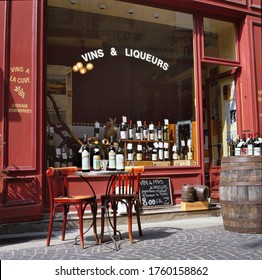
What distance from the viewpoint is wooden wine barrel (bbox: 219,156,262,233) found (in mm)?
5172

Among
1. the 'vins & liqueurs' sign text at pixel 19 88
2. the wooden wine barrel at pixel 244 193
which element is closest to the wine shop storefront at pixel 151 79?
the 'vins & liqueurs' sign text at pixel 19 88

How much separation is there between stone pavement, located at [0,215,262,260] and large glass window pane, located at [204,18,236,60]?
3.86 metres

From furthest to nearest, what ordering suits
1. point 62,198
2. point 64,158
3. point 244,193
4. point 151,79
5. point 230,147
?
point 151,79 < point 230,147 < point 64,158 < point 244,193 < point 62,198

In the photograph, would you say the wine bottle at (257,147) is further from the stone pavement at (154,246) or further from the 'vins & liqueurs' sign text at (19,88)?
the 'vins & liqueurs' sign text at (19,88)

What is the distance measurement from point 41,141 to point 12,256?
209 centimetres

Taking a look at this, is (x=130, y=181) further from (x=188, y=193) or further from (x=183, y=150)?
(x=183, y=150)

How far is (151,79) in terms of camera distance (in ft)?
29.2

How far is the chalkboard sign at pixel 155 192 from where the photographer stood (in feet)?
21.9

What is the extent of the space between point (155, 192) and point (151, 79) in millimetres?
3186

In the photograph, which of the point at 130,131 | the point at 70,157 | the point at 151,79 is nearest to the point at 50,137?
the point at 70,157

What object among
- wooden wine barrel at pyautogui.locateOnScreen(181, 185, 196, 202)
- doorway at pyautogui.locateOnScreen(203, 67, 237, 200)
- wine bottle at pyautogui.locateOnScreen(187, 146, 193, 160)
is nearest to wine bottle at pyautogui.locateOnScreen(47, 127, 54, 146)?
wooden wine barrel at pyautogui.locateOnScreen(181, 185, 196, 202)

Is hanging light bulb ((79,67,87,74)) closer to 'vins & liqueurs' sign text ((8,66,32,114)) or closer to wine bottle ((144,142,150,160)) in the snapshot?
wine bottle ((144,142,150,160))

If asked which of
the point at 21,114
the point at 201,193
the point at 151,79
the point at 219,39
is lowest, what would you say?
the point at 201,193

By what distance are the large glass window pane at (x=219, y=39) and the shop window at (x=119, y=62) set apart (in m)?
0.39
